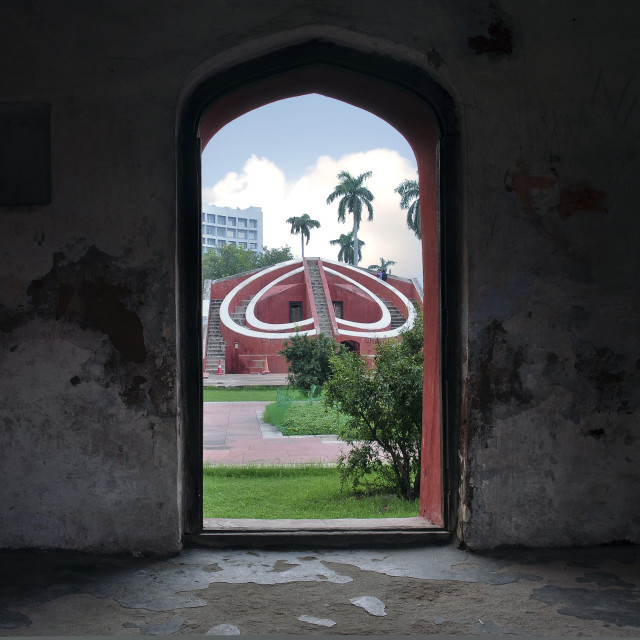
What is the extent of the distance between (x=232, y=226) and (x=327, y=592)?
80.7 metres

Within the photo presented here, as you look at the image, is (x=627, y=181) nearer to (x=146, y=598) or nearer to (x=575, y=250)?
(x=575, y=250)

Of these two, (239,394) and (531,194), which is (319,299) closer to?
(239,394)

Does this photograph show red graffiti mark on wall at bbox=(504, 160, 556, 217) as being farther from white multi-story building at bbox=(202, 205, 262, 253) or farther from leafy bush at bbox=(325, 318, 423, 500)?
white multi-story building at bbox=(202, 205, 262, 253)

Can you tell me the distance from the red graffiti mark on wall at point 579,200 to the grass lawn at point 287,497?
2866 millimetres

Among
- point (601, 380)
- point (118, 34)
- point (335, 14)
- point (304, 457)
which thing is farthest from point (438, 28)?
point (304, 457)

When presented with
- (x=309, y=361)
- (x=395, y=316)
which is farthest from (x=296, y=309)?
(x=309, y=361)

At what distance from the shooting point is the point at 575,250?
3.03 metres

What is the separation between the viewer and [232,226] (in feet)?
267

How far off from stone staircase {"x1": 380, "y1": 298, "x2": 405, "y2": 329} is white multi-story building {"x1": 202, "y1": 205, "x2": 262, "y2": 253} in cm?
5135

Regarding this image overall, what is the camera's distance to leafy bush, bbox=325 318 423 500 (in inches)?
207

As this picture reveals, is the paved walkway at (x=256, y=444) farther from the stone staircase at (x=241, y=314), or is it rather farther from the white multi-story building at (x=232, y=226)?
the white multi-story building at (x=232, y=226)

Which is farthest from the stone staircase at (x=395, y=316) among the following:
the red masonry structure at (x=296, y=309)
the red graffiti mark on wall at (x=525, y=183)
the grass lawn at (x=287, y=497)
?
the red graffiti mark on wall at (x=525, y=183)

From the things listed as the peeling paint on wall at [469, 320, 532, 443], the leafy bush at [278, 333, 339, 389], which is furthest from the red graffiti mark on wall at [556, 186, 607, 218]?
the leafy bush at [278, 333, 339, 389]

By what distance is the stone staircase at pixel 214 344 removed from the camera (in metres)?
23.3
